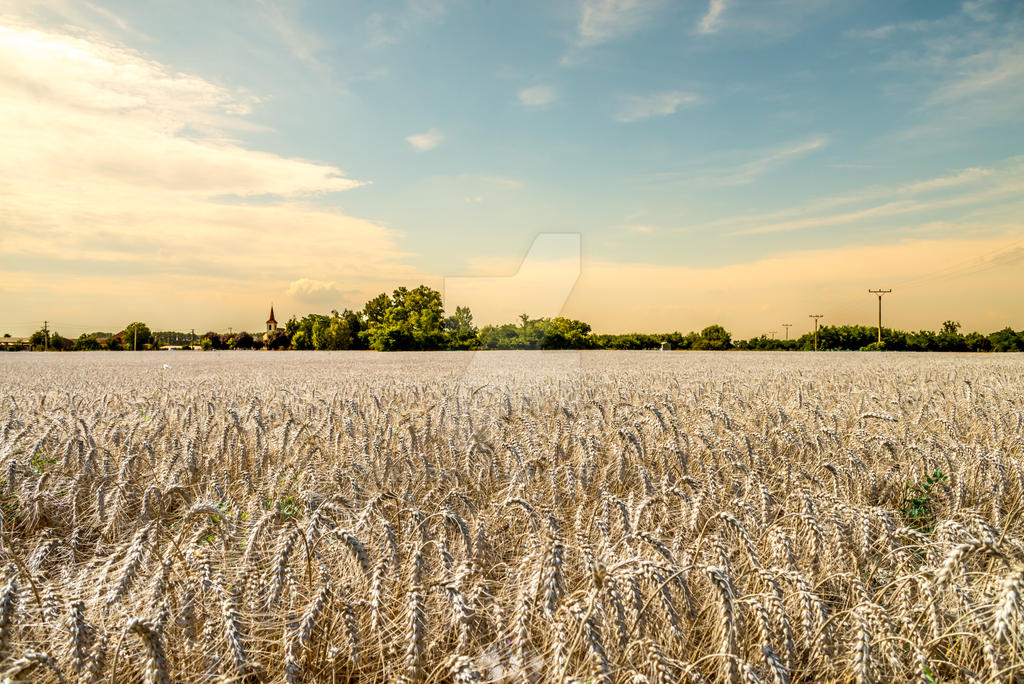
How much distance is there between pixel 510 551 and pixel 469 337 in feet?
197

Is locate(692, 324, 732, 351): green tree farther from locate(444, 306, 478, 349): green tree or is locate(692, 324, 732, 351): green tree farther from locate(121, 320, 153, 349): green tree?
locate(121, 320, 153, 349): green tree

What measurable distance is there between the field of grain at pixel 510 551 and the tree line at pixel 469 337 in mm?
41414

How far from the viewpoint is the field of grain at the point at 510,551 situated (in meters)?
1.85

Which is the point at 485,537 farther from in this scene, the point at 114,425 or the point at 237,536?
the point at 114,425

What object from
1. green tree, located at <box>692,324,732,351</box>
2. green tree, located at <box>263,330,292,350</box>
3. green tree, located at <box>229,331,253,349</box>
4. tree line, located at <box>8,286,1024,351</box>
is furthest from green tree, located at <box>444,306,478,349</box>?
green tree, located at <box>229,331,253,349</box>

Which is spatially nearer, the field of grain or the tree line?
the field of grain

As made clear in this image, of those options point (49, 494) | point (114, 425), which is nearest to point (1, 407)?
point (114, 425)

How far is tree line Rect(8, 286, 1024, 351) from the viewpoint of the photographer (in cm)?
5997

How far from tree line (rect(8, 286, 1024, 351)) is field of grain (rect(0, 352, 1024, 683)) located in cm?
4141

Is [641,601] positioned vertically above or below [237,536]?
above

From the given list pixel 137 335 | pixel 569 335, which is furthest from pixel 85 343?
pixel 569 335

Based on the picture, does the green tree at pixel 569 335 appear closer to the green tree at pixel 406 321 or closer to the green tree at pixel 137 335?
the green tree at pixel 406 321

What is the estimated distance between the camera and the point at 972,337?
2530 inches

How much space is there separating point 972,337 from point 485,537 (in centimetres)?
8129
